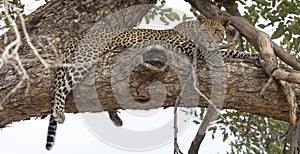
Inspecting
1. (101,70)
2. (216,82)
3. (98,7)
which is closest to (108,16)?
(98,7)

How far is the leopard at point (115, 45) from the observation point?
140 inches

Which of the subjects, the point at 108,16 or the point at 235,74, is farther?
the point at 108,16

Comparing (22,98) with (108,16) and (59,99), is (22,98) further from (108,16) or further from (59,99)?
(108,16)

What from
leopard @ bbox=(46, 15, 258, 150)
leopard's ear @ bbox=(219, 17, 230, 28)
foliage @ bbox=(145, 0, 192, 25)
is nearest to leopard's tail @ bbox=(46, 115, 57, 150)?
leopard @ bbox=(46, 15, 258, 150)

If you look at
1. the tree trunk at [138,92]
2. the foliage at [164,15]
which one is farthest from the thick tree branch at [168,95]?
the foliage at [164,15]

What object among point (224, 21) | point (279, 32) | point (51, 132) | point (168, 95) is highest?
point (224, 21)

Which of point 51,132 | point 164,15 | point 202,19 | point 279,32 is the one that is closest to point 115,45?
point 51,132

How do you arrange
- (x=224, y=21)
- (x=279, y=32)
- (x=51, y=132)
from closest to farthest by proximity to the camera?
(x=51, y=132), (x=224, y=21), (x=279, y=32)

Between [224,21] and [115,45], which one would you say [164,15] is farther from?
[115,45]

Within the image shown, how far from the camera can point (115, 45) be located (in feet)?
12.7

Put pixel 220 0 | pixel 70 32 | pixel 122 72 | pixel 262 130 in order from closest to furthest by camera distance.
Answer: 1. pixel 122 72
2. pixel 70 32
3. pixel 220 0
4. pixel 262 130

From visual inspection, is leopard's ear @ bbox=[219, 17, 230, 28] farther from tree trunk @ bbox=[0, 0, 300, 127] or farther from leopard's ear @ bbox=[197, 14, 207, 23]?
tree trunk @ bbox=[0, 0, 300, 127]

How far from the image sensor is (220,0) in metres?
4.65

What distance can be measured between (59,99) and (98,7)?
2.72 feet
